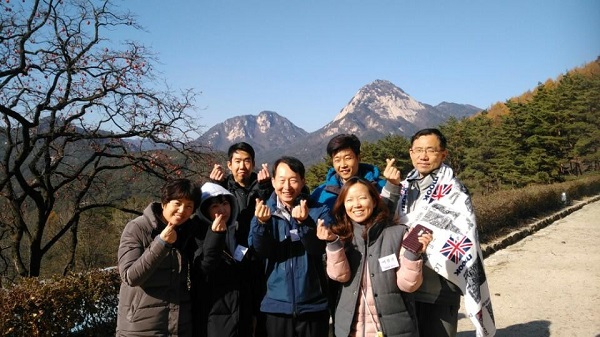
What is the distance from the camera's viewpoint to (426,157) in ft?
8.38

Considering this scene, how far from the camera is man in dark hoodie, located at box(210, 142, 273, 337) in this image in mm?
2576

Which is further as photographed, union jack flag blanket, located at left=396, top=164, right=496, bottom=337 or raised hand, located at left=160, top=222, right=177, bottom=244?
union jack flag blanket, located at left=396, top=164, right=496, bottom=337

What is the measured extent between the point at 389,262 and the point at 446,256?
42 cm

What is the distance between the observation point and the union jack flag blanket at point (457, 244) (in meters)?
2.30

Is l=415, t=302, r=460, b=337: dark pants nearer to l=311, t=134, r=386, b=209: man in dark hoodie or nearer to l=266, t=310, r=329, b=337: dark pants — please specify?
l=266, t=310, r=329, b=337: dark pants

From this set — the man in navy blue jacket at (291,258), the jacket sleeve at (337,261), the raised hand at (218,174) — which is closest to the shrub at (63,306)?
the raised hand at (218,174)

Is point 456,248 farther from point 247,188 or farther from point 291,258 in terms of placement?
point 247,188

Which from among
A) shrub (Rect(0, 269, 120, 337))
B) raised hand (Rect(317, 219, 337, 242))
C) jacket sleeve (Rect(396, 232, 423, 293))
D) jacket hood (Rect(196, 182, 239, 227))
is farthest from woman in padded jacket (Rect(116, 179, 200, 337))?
shrub (Rect(0, 269, 120, 337))

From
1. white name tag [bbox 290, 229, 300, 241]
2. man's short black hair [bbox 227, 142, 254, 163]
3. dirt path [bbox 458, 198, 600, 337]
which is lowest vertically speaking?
dirt path [bbox 458, 198, 600, 337]

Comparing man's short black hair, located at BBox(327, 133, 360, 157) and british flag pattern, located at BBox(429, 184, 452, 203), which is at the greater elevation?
man's short black hair, located at BBox(327, 133, 360, 157)

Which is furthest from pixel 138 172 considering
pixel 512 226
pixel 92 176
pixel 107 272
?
pixel 512 226

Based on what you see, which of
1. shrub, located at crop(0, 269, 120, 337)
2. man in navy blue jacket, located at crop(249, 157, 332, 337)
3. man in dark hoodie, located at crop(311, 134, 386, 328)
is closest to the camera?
man in navy blue jacket, located at crop(249, 157, 332, 337)

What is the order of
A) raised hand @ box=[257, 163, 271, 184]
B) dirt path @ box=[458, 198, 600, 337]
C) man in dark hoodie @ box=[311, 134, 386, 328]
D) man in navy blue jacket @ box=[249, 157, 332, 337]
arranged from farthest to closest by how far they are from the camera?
dirt path @ box=[458, 198, 600, 337] < raised hand @ box=[257, 163, 271, 184] < man in dark hoodie @ box=[311, 134, 386, 328] < man in navy blue jacket @ box=[249, 157, 332, 337]

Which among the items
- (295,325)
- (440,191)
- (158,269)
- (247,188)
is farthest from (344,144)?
(158,269)
